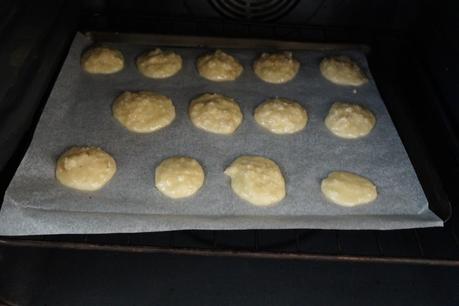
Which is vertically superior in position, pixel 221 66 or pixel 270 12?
pixel 270 12

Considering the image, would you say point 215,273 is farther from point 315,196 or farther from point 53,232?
point 53,232

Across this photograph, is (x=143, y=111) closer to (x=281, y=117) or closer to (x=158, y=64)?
(x=158, y=64)

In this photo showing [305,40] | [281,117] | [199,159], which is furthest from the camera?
[305,40]

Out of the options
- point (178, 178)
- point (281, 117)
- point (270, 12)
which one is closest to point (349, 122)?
point (281, 117)

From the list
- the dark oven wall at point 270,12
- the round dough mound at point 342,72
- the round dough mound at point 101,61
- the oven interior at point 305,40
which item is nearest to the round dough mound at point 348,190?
the oven interior at point 305,40

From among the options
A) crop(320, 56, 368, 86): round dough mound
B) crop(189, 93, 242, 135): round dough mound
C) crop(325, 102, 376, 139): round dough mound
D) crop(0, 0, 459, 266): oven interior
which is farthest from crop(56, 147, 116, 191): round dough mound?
crop(320, 56, 368, 86): round dough mound

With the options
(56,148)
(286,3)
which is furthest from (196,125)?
(286,3)
